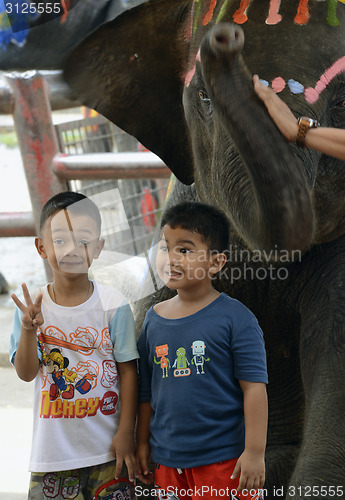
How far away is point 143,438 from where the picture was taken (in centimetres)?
145

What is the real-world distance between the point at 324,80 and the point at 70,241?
57 centimetres

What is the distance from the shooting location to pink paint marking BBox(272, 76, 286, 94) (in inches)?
54.2

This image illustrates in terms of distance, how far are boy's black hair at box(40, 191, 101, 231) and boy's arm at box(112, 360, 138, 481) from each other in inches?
11.2

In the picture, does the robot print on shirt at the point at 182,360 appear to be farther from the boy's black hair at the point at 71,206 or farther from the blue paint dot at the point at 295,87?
the blue paint dot at the point at 295,87

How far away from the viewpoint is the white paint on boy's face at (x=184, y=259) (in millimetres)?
1370

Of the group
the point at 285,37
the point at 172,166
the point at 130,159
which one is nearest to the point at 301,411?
the point at 172,166

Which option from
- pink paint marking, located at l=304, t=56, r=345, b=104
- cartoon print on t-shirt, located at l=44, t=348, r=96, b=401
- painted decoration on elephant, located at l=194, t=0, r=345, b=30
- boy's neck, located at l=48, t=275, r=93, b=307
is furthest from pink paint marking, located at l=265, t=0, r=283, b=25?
cartoon print on t-shirt, located at l=44, t=348, r=96, b=401

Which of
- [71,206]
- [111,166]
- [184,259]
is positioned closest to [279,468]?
[184,259]

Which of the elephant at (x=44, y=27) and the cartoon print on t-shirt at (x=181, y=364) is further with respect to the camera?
the elephant at (x=44, y=27)

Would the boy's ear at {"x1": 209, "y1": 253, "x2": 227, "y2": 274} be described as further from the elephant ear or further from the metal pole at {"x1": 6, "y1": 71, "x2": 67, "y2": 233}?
the metal pole at {"x1": 6, "y1": 71, "x2": 67, "y2": 233}

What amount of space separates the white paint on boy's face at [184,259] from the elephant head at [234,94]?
0.08 metres

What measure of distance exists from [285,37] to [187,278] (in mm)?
503

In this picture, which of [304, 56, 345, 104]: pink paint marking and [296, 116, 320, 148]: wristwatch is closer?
[296, 116, 320, 148]: wristwatch

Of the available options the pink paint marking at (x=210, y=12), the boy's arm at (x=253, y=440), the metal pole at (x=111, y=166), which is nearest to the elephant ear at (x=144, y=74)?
the pink paint marking at (x=210, y=12)
